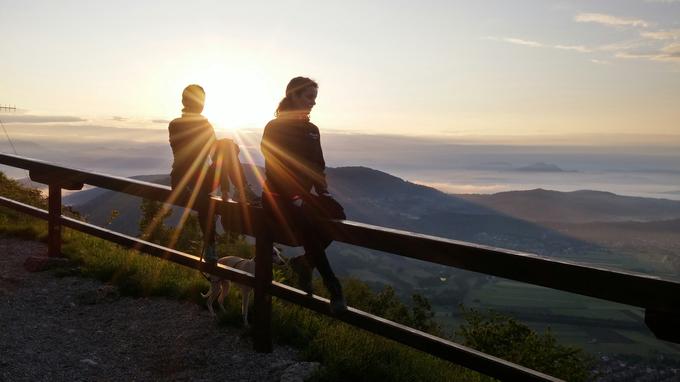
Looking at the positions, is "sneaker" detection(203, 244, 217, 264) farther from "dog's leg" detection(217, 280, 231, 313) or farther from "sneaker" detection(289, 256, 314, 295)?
"sneaker" detection(289, 256, 314, 295)

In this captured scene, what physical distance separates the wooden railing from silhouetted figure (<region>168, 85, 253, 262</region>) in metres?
0.16

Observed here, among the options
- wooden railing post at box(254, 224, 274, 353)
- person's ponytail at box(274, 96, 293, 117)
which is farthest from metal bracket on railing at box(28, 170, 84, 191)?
person's ponytail at box(274, 96, 293, 117)

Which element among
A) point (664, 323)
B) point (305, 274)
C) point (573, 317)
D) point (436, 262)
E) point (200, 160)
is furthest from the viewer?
point (573, 317)

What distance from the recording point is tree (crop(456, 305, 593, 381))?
20047mm

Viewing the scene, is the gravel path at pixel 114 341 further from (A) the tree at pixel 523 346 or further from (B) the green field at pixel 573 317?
(B) the green field at pixel 573 317

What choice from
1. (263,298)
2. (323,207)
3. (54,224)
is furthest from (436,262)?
(54,224)

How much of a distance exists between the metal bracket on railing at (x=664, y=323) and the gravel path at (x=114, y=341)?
271 centimetres

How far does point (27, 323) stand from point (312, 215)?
11.3ft

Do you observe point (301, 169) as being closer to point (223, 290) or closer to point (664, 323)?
point (223, 290)

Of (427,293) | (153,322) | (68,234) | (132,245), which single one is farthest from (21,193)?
(427,293)

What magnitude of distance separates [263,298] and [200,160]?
5.01 ft

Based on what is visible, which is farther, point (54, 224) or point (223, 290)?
point (54, 224)

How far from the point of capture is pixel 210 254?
6059 mm

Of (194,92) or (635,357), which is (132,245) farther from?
(635,357)
